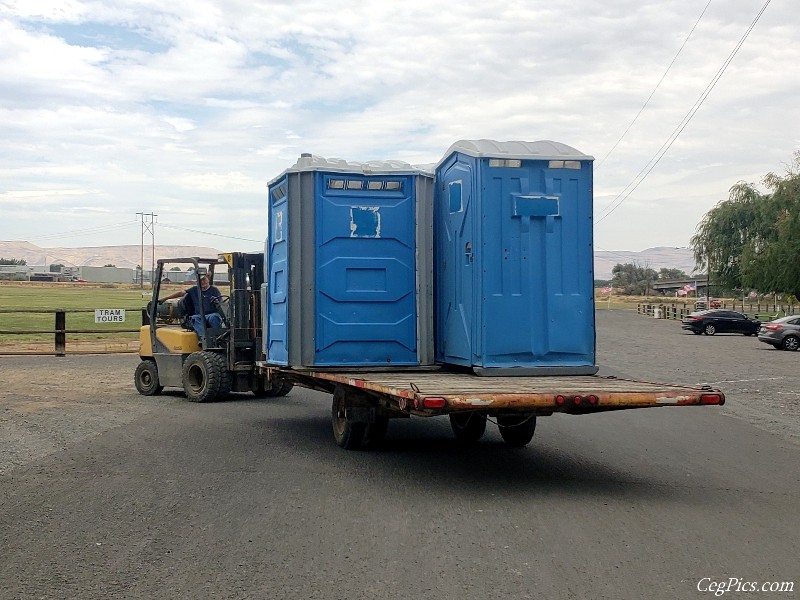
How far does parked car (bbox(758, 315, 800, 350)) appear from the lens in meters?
36.8

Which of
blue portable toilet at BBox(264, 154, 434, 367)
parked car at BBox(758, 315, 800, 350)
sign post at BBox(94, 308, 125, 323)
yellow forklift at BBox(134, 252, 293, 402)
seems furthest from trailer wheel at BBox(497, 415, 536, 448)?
parked car at BBox(758, 315, 800, 350)

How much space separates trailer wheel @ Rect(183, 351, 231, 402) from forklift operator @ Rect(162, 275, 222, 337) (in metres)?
0.58

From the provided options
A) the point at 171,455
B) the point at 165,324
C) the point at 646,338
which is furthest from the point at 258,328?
the point at 646,338

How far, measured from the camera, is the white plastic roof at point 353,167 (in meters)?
10.9

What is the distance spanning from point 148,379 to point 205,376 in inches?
93.1

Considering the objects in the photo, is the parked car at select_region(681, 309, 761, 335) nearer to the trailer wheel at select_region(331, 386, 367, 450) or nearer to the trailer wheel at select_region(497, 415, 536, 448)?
the trailer wheel at select_region(497, 415, 536, 448)

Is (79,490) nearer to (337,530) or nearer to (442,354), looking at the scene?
(337,530)

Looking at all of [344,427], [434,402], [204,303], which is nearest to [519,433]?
[344,427]

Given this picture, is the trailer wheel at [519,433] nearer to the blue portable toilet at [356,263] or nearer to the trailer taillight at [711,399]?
the blue portable toilet at [356,263]

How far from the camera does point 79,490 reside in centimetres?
852

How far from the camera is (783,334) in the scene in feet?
121

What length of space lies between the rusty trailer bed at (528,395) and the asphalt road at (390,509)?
792 millimetres

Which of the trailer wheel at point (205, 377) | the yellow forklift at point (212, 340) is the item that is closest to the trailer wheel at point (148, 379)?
the yellow forklift at point (212, 340)

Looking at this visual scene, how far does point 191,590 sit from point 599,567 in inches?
97.5
